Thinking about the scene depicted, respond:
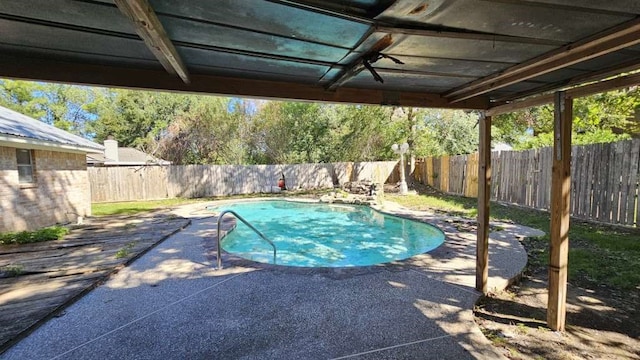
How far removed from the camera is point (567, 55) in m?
2.02

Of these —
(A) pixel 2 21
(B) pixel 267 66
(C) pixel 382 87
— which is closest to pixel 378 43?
(B) pixel 267 66

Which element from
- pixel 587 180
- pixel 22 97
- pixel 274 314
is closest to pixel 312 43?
pixel 274 314

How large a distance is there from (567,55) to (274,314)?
10.1 ft

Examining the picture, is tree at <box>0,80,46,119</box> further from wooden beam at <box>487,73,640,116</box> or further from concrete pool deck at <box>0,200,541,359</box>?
wooden beam at <box>487,73,640,116</box>

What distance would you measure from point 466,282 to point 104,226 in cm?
780

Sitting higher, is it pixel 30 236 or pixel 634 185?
pixel 634 185

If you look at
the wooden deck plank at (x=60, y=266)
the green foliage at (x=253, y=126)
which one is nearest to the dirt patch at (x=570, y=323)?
the wooden deck plank at (x=60, y=266)

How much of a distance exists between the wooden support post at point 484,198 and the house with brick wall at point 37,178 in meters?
8.12

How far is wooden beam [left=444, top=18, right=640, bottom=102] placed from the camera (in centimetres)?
171

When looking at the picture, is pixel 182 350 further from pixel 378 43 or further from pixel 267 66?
pixel 378 43

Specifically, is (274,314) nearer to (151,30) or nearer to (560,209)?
(151,30)

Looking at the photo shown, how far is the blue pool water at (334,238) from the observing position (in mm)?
6176

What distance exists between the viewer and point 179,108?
2159 centimetres

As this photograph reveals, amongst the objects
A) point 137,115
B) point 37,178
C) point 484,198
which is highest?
point 137,115
